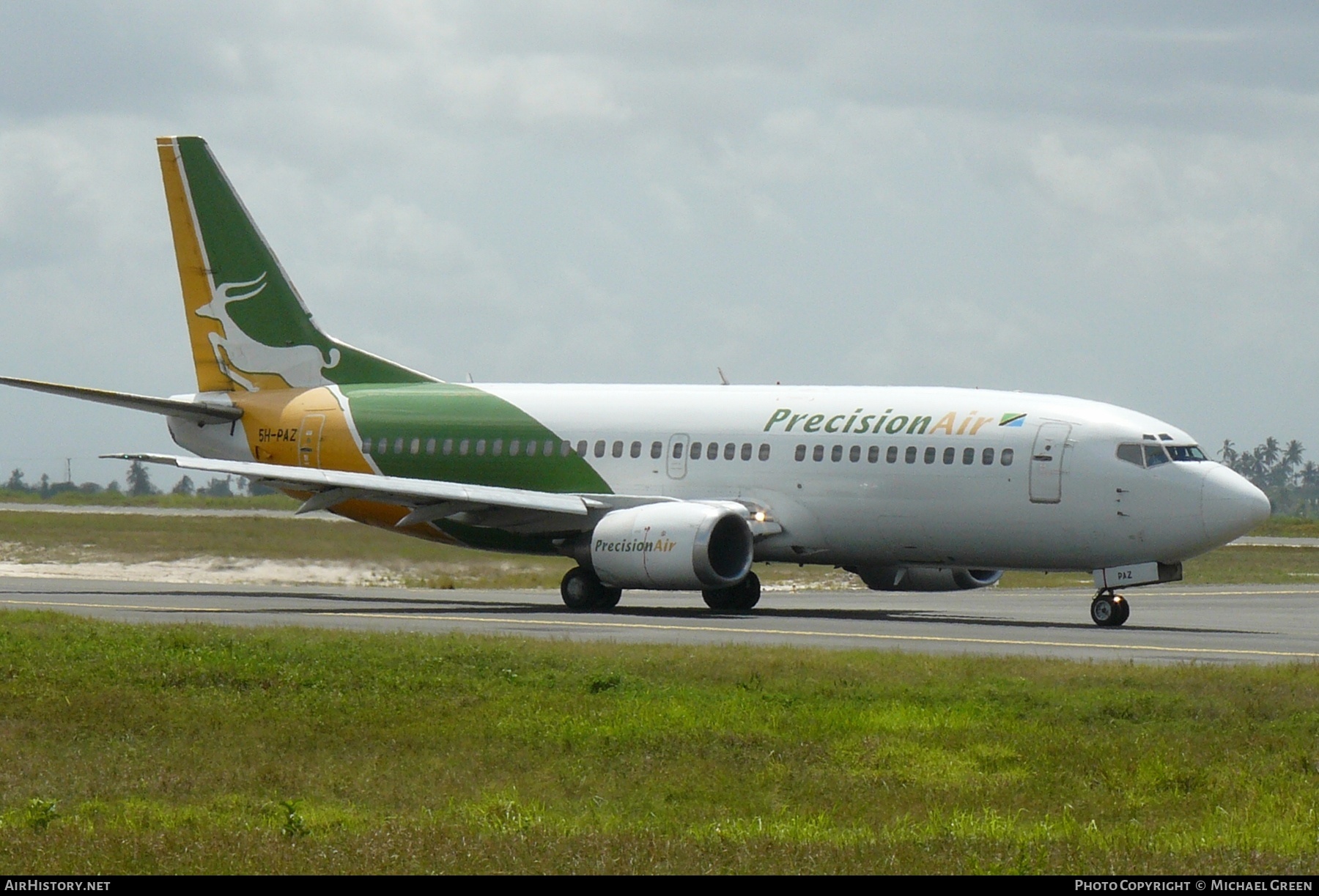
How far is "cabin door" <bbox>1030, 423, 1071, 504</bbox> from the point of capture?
102ft

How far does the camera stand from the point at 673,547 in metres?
32.4

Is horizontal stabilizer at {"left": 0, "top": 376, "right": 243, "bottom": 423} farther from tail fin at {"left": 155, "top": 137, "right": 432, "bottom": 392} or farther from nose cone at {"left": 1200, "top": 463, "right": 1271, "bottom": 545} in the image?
Answer: nose cone at {"left": 1200, "top": 463, "right": 1271, "bottom": 545}

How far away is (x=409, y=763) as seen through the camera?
1566 cm

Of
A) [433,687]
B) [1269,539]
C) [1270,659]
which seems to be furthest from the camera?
[1269,539]

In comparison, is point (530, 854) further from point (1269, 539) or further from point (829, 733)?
point (1269, 539)

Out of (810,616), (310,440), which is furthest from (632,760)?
(310,440)

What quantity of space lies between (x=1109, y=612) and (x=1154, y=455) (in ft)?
8.89

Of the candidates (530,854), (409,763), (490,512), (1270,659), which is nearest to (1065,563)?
(1270,659)

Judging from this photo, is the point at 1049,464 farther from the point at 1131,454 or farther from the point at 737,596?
the point at 737,596

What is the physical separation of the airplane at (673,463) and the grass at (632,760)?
900cm

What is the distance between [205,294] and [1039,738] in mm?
28768

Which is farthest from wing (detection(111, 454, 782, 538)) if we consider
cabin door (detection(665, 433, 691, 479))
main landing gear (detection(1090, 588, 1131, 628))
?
main landing gear (detection(1090, 588, 1131, 628))

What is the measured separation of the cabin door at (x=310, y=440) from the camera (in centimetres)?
3906

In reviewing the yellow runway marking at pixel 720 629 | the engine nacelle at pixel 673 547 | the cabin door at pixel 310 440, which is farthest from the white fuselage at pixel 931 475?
the cabin door at pixel 310 440
